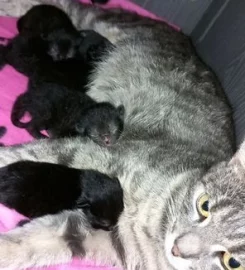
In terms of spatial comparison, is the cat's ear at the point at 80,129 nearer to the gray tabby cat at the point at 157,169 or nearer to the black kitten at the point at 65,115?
the black kitten at the point at 65,115

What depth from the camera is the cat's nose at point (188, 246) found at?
61.9 inches

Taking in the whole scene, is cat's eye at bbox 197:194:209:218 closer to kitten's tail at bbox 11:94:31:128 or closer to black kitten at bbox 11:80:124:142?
black kitten at bbox 11:80:124:142

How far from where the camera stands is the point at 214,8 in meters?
3.03

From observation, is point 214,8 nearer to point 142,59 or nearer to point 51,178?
point 142,59

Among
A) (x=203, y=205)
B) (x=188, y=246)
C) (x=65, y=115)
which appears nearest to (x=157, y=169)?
(x=203, y=205)

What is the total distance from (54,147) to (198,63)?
3.40ft

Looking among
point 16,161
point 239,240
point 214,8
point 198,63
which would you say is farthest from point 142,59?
point 239,240

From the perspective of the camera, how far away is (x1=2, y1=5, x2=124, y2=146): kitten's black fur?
7.25 feet

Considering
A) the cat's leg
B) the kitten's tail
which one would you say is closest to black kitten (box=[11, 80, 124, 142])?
the kitten's tail

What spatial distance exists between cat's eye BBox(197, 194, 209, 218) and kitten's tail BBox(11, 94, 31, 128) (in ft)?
3.01

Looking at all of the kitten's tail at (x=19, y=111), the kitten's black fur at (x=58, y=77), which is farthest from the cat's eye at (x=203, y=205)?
the kitten's tail at (x=19, y=111)

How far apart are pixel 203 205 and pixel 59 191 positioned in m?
0.55

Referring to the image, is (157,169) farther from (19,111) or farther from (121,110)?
(19,111)

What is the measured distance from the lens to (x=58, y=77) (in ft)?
7.83
